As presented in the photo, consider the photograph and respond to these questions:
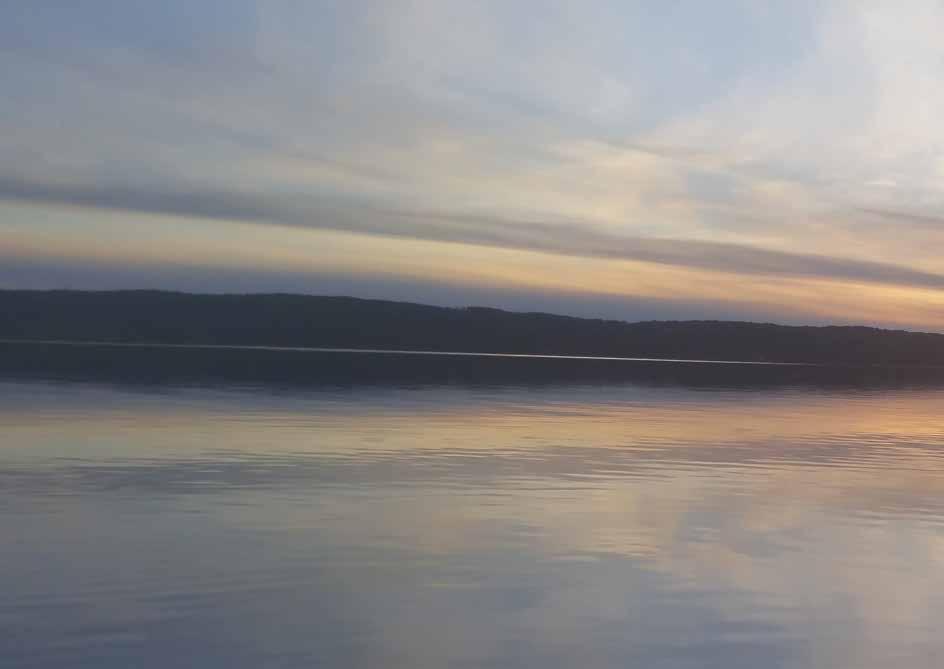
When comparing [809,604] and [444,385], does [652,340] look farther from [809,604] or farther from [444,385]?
[809,604]

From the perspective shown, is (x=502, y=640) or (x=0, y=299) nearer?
(x=502, y=640)

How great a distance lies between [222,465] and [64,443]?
348cm

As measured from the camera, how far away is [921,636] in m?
8.24

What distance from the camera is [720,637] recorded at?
7.95m

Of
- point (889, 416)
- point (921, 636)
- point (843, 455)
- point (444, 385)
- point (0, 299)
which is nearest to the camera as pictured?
point (921, 636)

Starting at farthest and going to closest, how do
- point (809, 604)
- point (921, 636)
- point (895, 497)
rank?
point (895, 497), point (809, 604), point (921, 636)

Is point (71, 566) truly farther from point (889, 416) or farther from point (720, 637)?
point (889, 416)

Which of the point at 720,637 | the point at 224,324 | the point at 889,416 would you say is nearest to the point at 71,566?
the point at 720,637

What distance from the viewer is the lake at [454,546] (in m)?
7.61

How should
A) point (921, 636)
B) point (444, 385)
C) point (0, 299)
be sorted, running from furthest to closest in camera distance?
point (0, 299)
point (444, 385)
point (921, 636)

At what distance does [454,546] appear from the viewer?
10.7m

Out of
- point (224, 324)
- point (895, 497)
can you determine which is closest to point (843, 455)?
point (895, 497)

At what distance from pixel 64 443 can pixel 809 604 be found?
41.1 ft

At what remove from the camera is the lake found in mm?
7605
